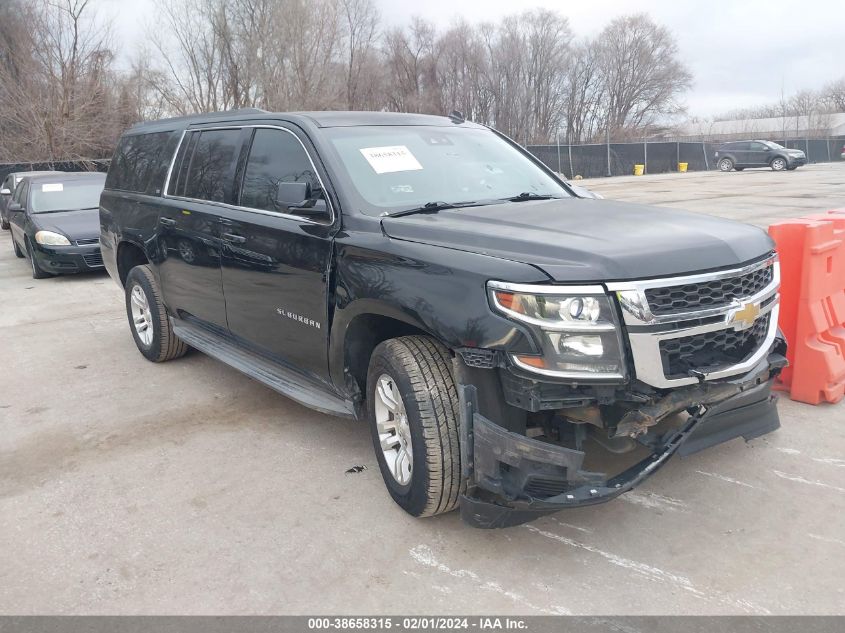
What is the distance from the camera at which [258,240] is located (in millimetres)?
4215

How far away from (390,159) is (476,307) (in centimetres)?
149

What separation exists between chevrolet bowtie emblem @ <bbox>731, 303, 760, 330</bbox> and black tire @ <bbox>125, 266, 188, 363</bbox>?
4.34 metres

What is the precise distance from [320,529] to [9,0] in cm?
3403

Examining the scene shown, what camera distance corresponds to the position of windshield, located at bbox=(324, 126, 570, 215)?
3859 mm

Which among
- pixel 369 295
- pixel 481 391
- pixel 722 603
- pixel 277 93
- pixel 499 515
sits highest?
pixel 277 93

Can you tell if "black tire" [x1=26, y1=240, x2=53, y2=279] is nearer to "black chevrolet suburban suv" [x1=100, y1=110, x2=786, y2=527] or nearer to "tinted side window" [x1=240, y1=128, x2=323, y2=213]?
"black chevrolet suburban suv" [x1=100, y1=110, x2=786, y2=527]

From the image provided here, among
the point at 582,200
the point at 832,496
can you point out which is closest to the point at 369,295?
the point at 582,200

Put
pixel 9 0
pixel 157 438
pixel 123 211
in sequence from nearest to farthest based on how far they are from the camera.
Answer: pixel 157 438, pixel 123 211, pixel 9 0

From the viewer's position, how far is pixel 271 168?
4309 millimetres

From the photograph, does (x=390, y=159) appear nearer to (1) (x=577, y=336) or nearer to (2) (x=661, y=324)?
(1) (x=577, y=336)

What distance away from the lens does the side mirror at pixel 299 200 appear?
365 cm

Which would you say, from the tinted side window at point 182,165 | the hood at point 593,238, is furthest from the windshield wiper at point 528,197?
the tinted side window at point 182,165

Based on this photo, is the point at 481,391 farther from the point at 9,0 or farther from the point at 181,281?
the point at 9,0

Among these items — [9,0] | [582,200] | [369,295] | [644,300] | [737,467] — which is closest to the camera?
[644,300]
